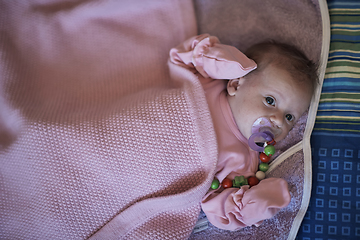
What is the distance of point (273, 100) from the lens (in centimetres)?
103

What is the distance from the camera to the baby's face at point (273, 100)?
1017 millimetres

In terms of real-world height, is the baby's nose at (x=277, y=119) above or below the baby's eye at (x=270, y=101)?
below

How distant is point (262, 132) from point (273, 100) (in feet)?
0.44

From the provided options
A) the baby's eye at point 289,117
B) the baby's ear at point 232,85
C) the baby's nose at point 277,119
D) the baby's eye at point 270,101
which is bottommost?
the baby's eye at point 289,117

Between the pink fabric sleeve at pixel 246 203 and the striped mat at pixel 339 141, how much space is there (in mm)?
198

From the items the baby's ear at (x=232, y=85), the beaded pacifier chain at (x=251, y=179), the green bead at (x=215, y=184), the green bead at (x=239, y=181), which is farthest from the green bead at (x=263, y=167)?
the baby's ear at (x=232, y=85)

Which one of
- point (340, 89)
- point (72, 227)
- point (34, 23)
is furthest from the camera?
point (34, 23)

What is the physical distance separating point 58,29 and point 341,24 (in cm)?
124

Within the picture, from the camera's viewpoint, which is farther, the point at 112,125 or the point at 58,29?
the point at 58,29

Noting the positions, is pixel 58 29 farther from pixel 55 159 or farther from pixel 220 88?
pixel 220 88

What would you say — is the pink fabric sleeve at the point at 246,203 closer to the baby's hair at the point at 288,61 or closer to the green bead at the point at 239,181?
the green bead at the point at 239,181

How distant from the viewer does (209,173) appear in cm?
99

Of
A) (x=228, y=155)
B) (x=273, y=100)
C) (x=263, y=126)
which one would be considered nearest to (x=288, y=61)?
(x=273, y=100)

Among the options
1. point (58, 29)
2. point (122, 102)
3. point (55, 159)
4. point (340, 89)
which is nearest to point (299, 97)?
point (340, 89)
